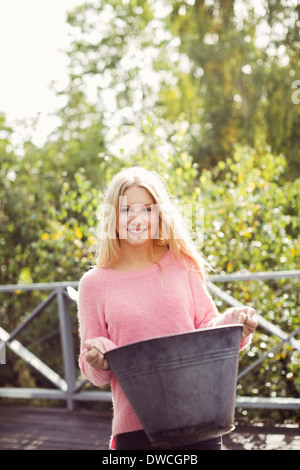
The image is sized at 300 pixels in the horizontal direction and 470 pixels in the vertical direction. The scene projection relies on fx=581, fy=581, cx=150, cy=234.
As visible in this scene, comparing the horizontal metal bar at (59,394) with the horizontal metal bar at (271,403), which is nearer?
the horizontal metal bar at (271,403)

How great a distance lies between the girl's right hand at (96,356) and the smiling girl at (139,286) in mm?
33

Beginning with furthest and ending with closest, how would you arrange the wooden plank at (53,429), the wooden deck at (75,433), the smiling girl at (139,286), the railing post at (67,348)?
the railing post at (67,348), the wooden plank at (53,429), the wooden deck at (75,433), the smiling girl at (139,286)

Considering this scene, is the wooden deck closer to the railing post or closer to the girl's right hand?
the railing post

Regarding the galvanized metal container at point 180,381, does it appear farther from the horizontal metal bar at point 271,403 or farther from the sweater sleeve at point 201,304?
the horizontal metal bar at point 271,403

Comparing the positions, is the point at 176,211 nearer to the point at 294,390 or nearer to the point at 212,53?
the point at 294,390

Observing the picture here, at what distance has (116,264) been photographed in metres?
1.44

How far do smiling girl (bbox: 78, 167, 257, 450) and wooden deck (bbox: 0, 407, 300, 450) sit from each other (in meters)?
1.68

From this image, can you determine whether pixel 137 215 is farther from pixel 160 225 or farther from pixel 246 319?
pixel 246 319

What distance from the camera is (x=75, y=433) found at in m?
3.22

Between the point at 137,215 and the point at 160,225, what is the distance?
3.8 inches

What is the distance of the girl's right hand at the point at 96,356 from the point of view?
119cm

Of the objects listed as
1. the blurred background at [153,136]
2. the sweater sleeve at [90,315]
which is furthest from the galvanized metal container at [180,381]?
the blurred background at [153,136]

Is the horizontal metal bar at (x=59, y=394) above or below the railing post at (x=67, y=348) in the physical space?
below

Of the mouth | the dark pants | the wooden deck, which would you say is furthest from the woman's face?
the wooden deck
